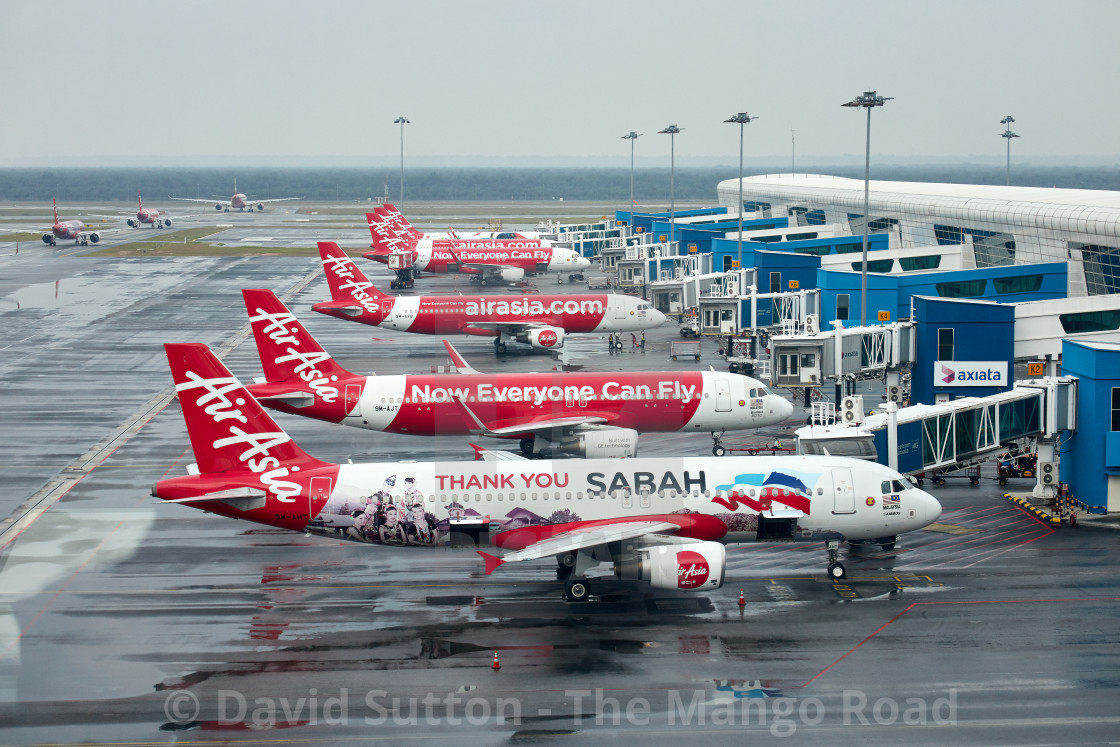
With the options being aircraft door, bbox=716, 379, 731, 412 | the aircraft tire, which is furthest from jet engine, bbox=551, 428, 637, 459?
the aircraft tire

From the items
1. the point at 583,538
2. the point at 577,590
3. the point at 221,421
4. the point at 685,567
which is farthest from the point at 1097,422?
the point at 221,421

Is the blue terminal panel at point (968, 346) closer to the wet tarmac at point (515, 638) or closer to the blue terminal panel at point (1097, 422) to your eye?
the wet tarmac at point (515, 638)

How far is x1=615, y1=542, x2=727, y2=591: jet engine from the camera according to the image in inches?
1383

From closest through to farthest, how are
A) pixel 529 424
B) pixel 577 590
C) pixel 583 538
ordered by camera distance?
pixel 583 538, pixel 577 590, pixel 529 424

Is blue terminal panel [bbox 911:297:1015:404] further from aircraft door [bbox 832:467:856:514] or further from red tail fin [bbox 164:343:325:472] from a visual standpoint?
red tail fin [bbox 164:343:325:472]

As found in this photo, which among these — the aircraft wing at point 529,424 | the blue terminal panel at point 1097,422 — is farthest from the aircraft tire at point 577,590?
the blue terminal panel at point 1097,422

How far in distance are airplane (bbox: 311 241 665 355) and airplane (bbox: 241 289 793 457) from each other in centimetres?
3165

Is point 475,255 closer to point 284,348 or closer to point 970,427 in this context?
point 284,348

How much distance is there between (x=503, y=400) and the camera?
56.8 m

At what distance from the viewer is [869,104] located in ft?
204

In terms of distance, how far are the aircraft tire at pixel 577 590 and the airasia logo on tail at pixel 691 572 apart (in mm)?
3747

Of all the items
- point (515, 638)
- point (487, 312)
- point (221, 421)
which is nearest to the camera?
point (515, 638)

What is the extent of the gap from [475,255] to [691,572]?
103546 mm

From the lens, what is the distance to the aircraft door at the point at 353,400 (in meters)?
56.7
